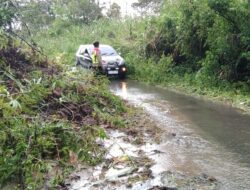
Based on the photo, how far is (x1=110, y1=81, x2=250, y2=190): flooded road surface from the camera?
593 centimetres

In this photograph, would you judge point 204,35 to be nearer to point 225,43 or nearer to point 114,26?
point 225,43

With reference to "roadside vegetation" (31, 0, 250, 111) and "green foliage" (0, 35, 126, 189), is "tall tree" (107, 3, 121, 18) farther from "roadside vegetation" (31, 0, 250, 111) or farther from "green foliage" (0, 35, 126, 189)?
"green foliage" (0, 35, 126, 189)

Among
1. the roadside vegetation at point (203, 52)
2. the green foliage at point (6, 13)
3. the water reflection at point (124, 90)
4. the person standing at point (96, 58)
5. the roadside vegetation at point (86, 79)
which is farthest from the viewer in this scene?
the person standing at point (96, 58)

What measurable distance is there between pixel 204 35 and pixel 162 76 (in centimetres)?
254

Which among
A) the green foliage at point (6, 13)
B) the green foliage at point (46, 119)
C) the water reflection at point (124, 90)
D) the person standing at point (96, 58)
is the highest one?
the green foliage at point (6, 13)

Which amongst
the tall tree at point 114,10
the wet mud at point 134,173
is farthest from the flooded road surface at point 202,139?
the tall tree at point 114,10

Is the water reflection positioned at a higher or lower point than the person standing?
lower

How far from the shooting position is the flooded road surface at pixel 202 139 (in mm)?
5930

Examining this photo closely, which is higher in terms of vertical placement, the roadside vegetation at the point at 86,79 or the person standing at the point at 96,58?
the roadside vegetation at the point at 86,79

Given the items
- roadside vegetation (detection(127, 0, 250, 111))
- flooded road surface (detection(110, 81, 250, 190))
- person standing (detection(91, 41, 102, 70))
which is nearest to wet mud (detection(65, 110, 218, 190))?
flooded road surface (detection(110, 81, 250, 190))

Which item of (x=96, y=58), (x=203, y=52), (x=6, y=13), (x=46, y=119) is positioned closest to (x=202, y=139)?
(x=46, y=119)

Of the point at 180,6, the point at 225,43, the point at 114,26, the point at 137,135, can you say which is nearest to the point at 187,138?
the point at 137,135

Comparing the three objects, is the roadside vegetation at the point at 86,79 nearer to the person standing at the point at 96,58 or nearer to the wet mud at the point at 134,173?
the wet mud at the point at 134,173

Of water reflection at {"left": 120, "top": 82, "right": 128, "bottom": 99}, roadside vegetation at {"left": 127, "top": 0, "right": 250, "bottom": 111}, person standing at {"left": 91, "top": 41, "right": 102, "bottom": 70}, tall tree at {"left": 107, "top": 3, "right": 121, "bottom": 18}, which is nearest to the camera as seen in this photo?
roadside vegetation at {"left": 127, "top": 0, "right": 250, "bottom": 111}
